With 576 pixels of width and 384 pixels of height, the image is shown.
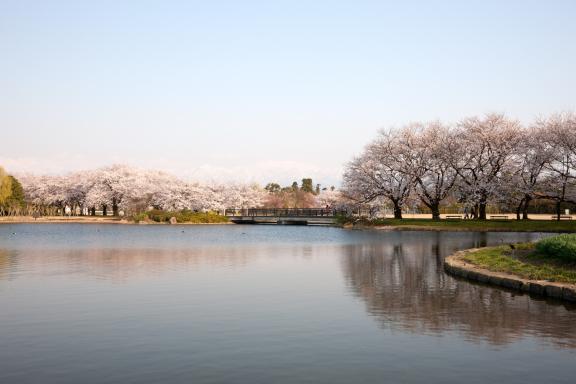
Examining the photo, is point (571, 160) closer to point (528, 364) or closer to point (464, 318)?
point (464, 318)

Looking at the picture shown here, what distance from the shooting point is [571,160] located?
68938 millimetres

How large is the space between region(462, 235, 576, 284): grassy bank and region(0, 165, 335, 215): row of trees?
319 feet

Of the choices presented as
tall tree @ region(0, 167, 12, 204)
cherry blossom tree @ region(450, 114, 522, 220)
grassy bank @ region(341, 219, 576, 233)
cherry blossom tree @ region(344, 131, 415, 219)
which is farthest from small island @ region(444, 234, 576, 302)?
tall tree @ region(0, 167, 12, 204)

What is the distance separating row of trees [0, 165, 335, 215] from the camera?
123 meters

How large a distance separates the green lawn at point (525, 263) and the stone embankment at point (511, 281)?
1.44 feet

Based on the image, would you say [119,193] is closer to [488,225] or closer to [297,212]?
[297,212]

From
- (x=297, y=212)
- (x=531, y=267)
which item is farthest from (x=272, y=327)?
(x=297, y=212)

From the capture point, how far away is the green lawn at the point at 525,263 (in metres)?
23.4

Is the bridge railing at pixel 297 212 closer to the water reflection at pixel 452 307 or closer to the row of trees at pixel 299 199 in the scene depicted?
the row of trees at pixel 299 199

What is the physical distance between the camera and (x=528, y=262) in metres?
27.2

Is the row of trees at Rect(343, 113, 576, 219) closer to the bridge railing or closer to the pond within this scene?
the bridge railing

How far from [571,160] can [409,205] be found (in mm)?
27605

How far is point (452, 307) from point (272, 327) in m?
6.99

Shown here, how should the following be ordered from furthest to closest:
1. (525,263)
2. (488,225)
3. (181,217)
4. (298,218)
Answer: (298,218) < (181,217) < (488,225) < (525,263)
